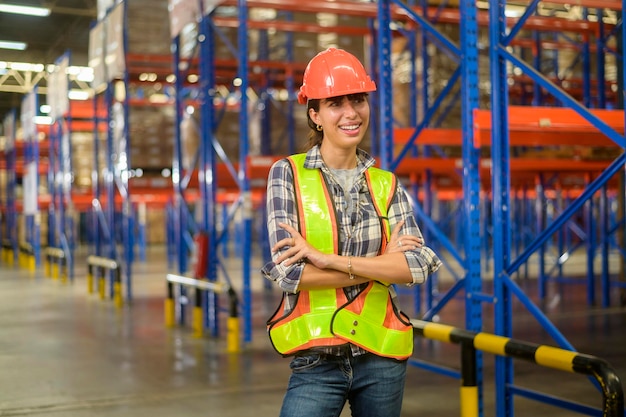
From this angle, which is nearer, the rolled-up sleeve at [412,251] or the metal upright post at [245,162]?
the rolled-up sleeve at [412,251]

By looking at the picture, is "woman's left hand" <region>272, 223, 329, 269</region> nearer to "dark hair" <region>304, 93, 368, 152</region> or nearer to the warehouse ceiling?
"dark hair" <region>304, 93, 368, 152</region>

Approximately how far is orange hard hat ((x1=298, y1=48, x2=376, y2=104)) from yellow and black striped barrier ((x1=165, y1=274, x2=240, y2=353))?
237 inches

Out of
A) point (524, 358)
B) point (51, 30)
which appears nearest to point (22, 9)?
point (51, 30)

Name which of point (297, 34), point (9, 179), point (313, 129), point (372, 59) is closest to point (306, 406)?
point (313, 129)

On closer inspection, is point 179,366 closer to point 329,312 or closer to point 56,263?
point 329,312

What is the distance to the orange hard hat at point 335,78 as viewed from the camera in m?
2.60

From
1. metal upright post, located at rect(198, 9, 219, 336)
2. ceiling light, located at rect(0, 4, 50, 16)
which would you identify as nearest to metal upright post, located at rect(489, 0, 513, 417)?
metal upright post, located at rect(198, 9, 219, 336)

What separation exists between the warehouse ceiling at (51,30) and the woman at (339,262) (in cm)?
2230

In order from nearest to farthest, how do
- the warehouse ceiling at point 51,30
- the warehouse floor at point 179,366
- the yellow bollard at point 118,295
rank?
the warehouse floor at point 179,366 → the yellow bollard at point 118,295 → the warehouse ceiling at point 51,30

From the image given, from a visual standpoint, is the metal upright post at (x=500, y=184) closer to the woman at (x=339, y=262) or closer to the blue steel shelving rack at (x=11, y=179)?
the woman at (x=339, y=262)

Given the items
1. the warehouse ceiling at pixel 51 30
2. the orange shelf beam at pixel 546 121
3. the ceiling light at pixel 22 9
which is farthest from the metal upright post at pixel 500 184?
the warehouse ceiling at pixel 51 30

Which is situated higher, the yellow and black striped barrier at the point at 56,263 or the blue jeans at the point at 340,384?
the blue jeans at the point at 340,384

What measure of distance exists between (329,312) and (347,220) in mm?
295

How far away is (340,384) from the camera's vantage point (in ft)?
8.37
